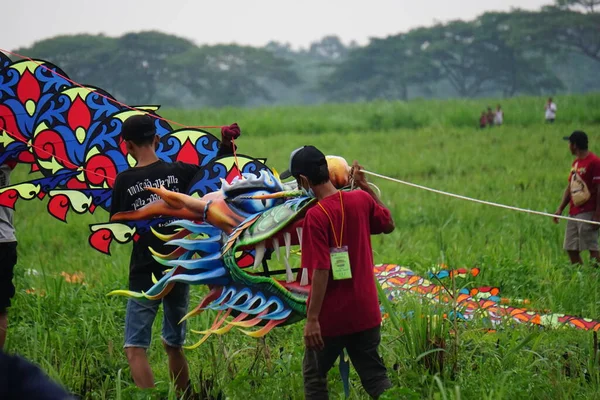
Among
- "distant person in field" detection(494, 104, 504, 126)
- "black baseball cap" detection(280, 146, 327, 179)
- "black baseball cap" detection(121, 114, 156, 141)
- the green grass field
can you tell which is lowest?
the green grass field

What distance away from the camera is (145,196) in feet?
12.2

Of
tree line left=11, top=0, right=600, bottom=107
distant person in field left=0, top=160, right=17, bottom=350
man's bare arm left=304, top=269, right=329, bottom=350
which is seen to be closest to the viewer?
man's bare arm left=304, top=269, right=329, bottom=350

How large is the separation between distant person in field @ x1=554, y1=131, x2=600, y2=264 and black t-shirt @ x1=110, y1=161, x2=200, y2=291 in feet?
12.2

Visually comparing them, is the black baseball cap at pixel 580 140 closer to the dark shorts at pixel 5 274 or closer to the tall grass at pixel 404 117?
the dark shorts at pixel 5 274

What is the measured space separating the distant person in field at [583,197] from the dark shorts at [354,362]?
3545 millimetres

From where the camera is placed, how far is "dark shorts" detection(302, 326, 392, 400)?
3217 millimetres

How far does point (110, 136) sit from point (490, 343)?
2432 mm

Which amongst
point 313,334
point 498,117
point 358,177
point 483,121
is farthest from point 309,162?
point 498,117

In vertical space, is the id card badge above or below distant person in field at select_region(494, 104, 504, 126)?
below

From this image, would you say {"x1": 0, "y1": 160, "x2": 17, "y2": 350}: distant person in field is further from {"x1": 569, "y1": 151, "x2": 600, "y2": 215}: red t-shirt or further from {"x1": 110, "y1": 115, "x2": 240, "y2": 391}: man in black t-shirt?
{"x1": 569, "y1": 151, "x2": 600, "y2": 215}: red t-shirt

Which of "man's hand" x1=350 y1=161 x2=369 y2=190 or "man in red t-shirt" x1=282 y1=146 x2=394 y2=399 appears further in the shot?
"man's hand" x1=350 y1=161 x2=369 y2=190

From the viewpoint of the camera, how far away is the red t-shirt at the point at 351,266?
3.09m

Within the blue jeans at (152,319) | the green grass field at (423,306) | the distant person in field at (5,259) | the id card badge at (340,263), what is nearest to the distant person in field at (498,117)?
the green grass field at (423,306)

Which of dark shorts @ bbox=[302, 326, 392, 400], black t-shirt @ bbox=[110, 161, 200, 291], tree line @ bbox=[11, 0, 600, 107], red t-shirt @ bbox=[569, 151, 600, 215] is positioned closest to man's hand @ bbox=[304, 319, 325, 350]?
dark shorts @ bbox=[302, 326, 392, 400]
